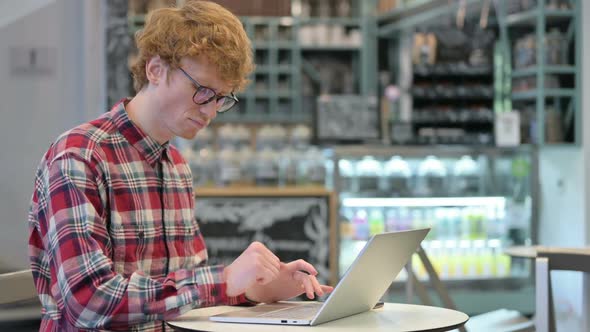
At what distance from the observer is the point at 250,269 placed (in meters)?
1.81

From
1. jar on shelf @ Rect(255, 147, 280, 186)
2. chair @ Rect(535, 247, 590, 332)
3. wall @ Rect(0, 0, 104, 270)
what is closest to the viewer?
chair @ Rect(535, 247, 590, 332)

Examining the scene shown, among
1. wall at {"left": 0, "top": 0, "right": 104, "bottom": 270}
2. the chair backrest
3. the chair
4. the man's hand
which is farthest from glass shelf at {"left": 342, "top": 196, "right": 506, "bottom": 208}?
the man's hand

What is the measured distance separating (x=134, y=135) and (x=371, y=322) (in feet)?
2.33

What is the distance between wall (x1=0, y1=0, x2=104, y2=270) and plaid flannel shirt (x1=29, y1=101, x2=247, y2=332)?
117cm

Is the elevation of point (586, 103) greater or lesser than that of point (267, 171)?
greater

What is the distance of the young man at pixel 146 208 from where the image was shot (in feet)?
5.88

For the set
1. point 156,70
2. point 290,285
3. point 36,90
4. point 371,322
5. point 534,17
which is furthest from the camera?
point 534,17

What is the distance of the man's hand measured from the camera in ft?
6.72

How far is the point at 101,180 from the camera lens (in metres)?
1.92

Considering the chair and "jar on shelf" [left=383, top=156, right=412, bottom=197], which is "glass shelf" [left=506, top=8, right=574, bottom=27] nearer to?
"jar on shelf" [left=383, top=156, right=412, bottom=197]

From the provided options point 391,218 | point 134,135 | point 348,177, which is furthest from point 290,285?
point 391,218

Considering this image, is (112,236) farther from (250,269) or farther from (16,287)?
(16,287)

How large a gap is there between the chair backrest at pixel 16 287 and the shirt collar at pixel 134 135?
22.8 inches

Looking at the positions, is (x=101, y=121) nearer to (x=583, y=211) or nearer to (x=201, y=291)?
(x=201, y=291)
